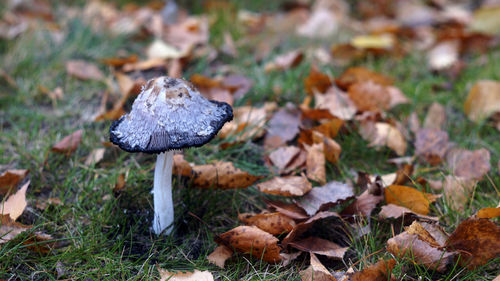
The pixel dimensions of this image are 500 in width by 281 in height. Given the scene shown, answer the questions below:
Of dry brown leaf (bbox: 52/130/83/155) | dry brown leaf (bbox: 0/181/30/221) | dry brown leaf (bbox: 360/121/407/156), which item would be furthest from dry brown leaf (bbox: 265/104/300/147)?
dry brown leaf (bbox: 0/181/30/221)

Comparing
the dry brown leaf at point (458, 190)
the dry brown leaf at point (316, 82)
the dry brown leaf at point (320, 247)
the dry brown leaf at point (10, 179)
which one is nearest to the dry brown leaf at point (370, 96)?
the dry brown leaf at point (316, 82)

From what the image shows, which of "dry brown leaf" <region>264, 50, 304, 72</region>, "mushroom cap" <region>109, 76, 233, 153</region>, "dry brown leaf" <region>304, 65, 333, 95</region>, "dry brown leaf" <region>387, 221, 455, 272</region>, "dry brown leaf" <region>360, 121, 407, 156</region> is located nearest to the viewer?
"mushroom cap" <region>109, 76, 233, 153</region>

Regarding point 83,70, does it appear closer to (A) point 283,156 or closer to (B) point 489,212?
(A) point 283,156

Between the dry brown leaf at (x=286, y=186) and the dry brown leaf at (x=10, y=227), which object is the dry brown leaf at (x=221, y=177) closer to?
the dry brown leaf at (x=286, y=186)

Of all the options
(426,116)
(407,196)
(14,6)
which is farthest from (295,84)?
(14,6)

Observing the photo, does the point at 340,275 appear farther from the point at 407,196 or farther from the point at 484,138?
the point at 484,138

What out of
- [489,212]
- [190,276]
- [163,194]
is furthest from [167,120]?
[489,212]

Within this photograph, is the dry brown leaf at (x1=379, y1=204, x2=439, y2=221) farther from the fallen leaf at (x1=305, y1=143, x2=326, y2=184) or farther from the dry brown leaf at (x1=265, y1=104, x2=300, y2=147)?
the dry brown leaf at (x1=265, y1=104, x2=300, y2=147)
